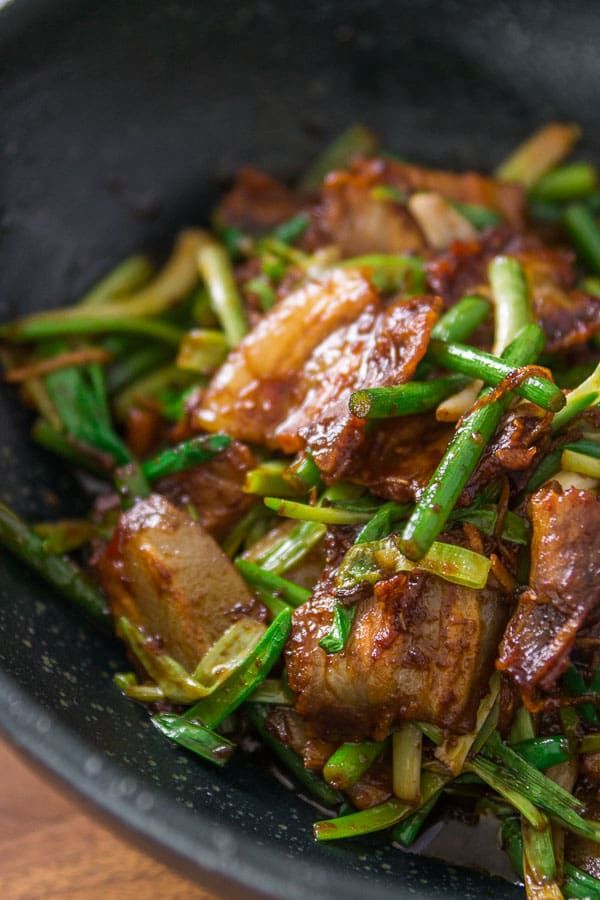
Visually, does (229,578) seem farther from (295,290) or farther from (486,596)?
(295,290)

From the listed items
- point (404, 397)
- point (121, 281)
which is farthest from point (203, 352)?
point (404, 397)

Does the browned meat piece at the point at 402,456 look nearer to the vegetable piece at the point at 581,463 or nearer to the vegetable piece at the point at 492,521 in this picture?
the vegetable piece at the point at 492,521

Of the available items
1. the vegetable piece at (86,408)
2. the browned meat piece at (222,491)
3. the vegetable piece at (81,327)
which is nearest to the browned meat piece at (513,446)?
the browned meat piece at (222,491)

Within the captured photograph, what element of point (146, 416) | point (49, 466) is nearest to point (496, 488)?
point (146, 416)

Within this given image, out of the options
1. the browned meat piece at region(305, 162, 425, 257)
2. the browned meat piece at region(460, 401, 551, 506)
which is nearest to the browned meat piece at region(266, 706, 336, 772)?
the browned meat piece at region(460, 401, 551, 506)

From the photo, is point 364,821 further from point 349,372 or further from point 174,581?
point 349,372
